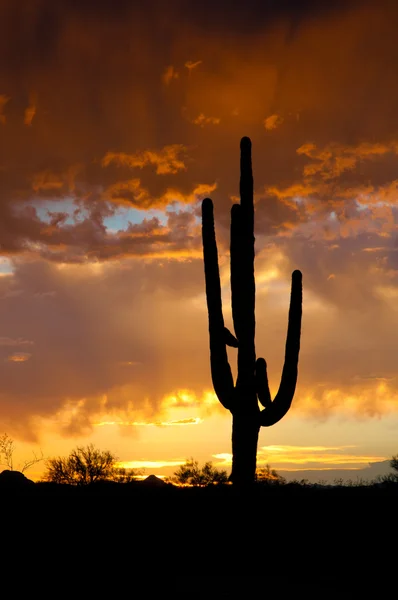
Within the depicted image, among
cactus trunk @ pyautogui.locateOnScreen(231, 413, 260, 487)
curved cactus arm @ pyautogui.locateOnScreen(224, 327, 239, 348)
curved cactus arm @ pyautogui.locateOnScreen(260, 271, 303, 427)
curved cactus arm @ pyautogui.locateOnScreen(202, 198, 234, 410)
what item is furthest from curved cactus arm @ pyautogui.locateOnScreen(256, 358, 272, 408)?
curved cactus arm @ pyautogui.locateOnScreen(202, 198, 234, 410)

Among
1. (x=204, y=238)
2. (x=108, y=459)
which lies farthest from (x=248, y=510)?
(x=108, y=459)

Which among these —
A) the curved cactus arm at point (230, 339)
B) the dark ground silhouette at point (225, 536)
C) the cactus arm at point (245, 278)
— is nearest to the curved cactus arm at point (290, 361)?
the cactus arm at point (245, 278)

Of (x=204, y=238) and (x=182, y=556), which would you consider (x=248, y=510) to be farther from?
(x=204, y=238)

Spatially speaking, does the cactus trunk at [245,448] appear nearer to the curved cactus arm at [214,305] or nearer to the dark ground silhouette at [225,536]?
the curved cactus arm at [214,305]

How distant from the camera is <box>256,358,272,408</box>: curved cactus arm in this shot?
68.0ft

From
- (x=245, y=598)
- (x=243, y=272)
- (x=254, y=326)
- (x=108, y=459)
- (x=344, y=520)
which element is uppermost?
(x=243, y=272)

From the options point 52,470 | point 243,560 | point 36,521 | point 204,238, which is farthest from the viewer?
point 52,470

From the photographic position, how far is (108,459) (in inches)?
1182

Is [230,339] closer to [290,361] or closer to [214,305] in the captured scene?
[214,305]

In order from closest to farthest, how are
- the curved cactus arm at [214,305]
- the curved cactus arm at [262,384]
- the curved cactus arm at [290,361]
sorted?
the curved cactus arm at [214,305] → the curved cactus arm at [290,361] → the curved cactus arm at [262,384]

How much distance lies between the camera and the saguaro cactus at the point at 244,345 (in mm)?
20203

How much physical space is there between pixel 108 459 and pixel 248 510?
15268 mm

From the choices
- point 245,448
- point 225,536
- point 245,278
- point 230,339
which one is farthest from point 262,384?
point 225,536

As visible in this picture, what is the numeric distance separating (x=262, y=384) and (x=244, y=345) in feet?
3.91
